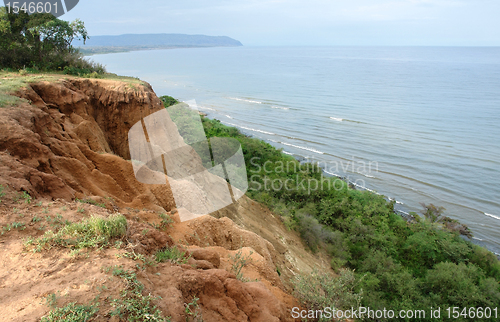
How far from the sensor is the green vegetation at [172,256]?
5.51 metres

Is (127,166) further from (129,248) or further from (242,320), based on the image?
(242,320)

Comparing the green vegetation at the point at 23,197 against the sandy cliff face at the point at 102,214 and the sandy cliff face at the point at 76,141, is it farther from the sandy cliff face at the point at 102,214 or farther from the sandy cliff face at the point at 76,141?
the sandy cliff face at the point at 76,141

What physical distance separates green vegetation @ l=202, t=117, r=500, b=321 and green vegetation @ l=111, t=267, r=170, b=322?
8200 mm

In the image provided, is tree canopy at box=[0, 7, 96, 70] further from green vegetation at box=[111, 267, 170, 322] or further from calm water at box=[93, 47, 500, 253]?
calm water at box=[93, 47, 500, 253]

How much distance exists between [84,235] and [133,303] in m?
1.76

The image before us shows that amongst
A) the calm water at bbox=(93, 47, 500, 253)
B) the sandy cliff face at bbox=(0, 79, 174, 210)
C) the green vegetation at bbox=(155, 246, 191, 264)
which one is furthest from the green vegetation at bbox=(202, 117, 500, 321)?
the sandy cliff face at bbox=(0, 79, 174, 210)

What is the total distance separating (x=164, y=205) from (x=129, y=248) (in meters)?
6.26

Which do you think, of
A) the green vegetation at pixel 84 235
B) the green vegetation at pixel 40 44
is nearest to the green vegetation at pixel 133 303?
the green vegetation at pixel 84 235

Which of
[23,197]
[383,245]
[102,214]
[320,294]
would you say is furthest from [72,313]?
[383,245]

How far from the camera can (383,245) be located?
1741 cm

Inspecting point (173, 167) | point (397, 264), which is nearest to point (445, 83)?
point (397, 264)

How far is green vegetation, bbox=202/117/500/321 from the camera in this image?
13.3 meters

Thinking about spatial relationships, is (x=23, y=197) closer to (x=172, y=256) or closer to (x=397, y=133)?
(x=172, y=256)

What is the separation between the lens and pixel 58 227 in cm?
513
